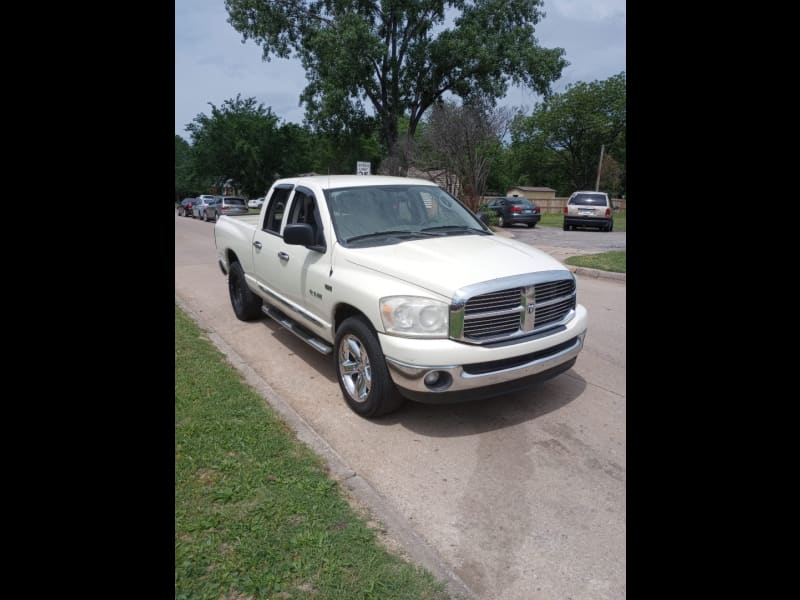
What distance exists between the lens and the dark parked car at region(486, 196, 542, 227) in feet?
80.3

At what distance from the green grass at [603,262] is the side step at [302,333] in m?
7.27

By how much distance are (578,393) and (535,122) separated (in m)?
65.1

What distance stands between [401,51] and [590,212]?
12.9 meters

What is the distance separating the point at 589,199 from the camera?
23.4m

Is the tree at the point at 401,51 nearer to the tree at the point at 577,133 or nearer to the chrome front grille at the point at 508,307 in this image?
the chrome front grille at the point at 508,307

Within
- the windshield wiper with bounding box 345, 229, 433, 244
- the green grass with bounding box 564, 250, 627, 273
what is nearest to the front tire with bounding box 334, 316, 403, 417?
the windshield wiper with bounding box 345, 229, 433, 244

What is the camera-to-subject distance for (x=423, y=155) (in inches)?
942

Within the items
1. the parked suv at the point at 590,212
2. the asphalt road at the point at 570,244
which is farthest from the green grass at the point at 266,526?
the parked suv at the point at 590,212

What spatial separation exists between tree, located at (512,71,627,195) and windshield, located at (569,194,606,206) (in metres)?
Result: 36.0

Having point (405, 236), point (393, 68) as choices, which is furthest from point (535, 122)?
point (405, 236)
